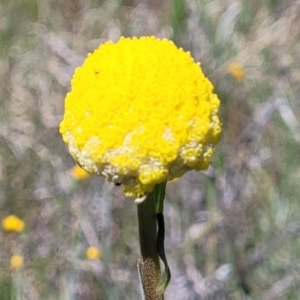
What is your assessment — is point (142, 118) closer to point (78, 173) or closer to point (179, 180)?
point (78, 173)

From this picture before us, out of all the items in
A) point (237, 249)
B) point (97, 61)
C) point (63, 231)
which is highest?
point (97, 61)

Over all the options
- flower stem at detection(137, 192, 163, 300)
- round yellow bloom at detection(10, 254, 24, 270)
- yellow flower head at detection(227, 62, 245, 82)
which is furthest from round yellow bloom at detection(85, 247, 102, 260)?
flower stem at detection(137, 192, 163, 300)

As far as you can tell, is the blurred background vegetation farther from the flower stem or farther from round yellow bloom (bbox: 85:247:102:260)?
the flower stem

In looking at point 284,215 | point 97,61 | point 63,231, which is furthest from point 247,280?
point 97,61

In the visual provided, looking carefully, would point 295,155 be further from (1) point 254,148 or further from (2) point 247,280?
(2) point 247,280

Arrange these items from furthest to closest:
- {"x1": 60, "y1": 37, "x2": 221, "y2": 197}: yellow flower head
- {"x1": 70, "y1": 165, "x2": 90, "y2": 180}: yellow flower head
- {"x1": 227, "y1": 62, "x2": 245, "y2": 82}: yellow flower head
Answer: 1. {"x1": 227, "y1": 62, "x2": 245, "y2": 82}: yellow flower head
2. {"x1": 70, "y1": 165, "x2": 90, "y2": 180}: yellow flower head
3. {"x1": 60, "y1": 37, "x2": 221, "y2": 197}: yellow flower head

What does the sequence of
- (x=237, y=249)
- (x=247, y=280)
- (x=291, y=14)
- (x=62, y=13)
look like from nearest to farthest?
(x=247, y=280), (x=237, y=249), (x=291, y=14), (x=62, y=13)
